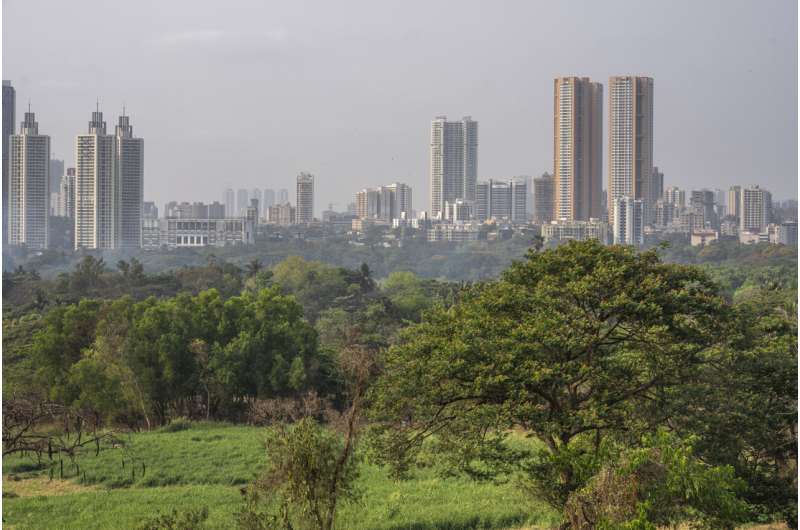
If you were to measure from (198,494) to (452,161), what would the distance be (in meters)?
27.6

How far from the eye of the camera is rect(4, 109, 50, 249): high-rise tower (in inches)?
957

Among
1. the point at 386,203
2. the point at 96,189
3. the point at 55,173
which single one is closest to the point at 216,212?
the point at 386,203

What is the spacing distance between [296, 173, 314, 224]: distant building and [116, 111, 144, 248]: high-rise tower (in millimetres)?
6018

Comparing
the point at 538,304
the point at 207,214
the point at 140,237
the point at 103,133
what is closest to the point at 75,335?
the point at 538,304

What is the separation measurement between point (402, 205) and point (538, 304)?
100 feet

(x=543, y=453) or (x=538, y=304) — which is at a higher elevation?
(x=538, y=304)

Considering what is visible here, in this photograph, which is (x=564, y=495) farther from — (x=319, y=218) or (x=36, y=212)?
(x=319, y=218)

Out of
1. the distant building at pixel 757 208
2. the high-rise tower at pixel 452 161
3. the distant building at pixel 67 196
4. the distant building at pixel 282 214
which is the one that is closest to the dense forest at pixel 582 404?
the distant building at pixel 67 196

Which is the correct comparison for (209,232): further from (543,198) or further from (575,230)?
(575,230)

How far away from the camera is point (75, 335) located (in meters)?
11.1

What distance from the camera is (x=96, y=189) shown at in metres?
29.0

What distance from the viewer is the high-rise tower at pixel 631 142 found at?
107 ft

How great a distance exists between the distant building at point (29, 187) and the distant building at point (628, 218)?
62.8 ft

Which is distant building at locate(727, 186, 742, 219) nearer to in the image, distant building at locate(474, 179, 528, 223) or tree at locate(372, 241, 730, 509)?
distant building at locate(474, 179, 528, 223)
